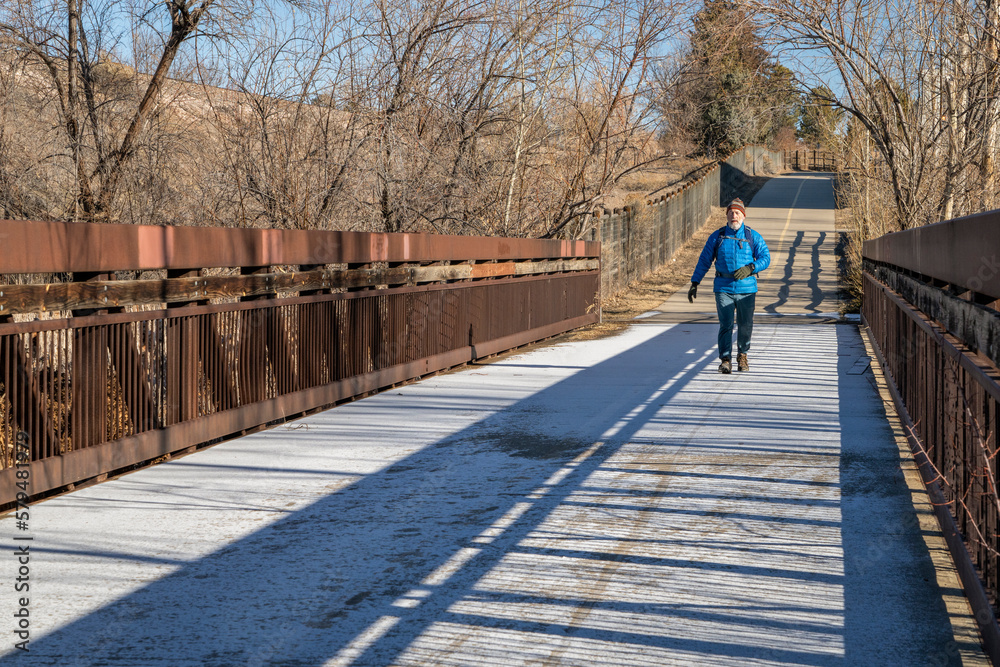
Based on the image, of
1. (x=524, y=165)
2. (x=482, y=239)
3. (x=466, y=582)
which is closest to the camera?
(x=466, y=582)

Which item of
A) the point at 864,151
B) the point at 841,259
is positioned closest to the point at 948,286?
the point at 864,151

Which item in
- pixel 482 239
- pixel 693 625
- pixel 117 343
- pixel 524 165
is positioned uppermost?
pixel 524 165

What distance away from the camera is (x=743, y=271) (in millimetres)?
11258

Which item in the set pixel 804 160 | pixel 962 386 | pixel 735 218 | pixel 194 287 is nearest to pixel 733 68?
pixel 735 218

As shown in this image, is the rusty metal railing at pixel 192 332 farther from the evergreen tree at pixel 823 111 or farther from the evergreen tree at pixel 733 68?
the evergreen tree at pixel 823 111

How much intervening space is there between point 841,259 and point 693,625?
2980 cm

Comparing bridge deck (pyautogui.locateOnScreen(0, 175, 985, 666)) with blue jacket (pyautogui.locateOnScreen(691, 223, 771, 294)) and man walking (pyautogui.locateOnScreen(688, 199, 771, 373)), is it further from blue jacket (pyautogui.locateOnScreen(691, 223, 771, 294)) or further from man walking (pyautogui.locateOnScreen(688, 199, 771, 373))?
blue jacket (pyautogui.locateOnScreen(691, 223, 771, 294))

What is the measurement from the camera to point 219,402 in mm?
7367

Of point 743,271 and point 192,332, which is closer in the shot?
point 192,332

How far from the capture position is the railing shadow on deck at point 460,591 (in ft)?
→ 11.7

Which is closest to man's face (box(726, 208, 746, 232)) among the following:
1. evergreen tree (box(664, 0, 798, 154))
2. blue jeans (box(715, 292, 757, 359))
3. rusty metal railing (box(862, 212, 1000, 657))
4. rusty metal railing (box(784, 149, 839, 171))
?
blue jeans (box(715, 292, 757, 359))

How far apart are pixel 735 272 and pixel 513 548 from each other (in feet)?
23.7

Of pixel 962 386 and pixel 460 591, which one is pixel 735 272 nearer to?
pixel 962 386

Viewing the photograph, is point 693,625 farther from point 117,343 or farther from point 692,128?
point 692,128
